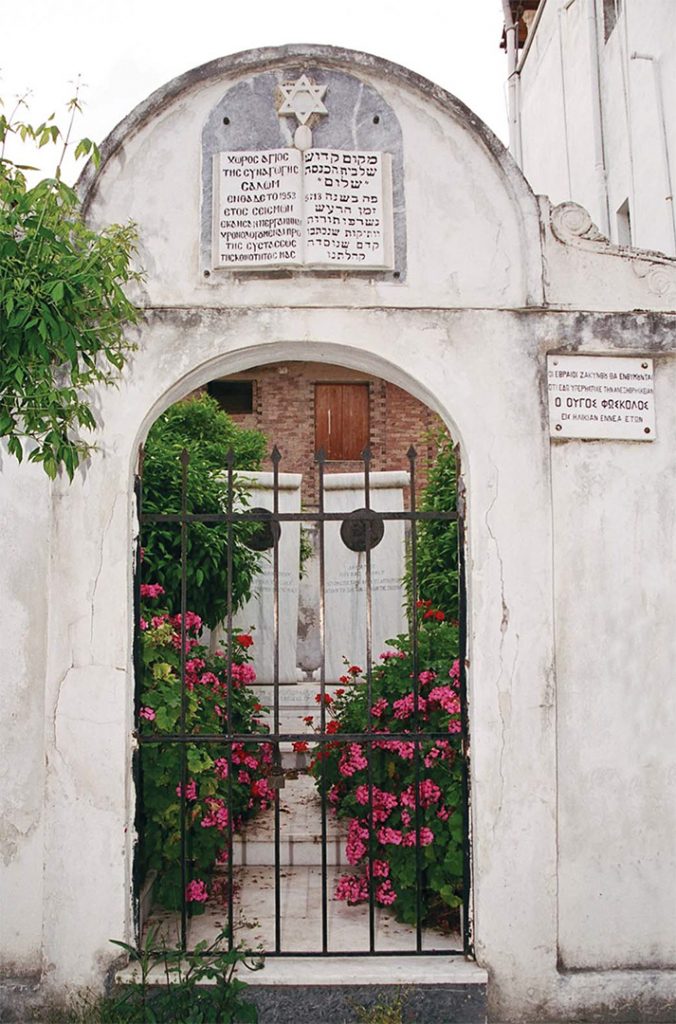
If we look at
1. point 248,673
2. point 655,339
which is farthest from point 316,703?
point 655,339

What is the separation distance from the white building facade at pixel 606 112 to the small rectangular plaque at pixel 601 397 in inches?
184

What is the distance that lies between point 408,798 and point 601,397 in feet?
7.21

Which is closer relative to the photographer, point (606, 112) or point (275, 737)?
point (275, 737)

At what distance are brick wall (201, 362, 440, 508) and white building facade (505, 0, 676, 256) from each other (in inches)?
349

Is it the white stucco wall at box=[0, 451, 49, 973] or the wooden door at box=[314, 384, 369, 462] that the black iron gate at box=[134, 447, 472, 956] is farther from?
the wooden door at box=[314, 384, 369, 462]

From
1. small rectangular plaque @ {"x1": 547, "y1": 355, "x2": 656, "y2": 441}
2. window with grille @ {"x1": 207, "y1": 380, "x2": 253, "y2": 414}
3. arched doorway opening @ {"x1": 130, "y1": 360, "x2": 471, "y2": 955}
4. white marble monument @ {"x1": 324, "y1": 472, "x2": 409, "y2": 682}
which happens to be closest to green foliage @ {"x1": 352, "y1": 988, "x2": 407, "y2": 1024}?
arched doorway opening @ {"x1": 130, "y1": 360, "x2": 471, "y2": 955}

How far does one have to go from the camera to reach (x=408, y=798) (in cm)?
515

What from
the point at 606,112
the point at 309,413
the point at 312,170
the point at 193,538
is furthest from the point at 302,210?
the point at 309,413

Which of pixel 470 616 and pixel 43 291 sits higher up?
pixel 43 291

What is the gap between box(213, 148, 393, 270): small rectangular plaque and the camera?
470 centimetres

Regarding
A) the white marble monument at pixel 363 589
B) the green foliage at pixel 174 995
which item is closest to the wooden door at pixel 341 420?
the white marble monument at pixel 363 589

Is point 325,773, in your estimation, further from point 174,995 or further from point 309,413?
point 309,413

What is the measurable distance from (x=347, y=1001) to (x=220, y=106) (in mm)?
4064

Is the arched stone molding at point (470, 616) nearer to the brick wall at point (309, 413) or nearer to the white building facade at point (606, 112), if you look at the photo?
the white building facade at point (606, 112)
